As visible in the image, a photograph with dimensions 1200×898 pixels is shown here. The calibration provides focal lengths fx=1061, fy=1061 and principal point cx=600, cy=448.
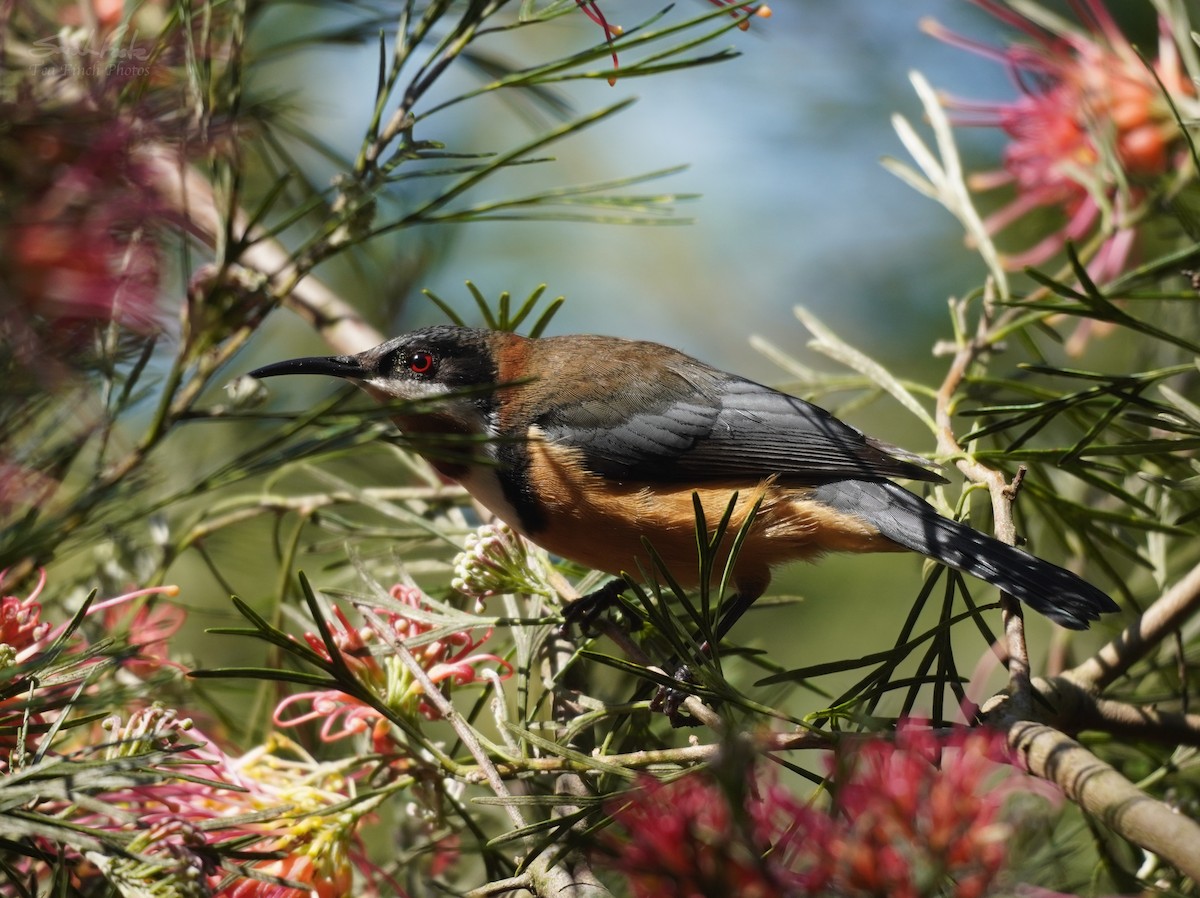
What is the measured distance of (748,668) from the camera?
303 cm

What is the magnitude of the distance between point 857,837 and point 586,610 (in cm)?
148

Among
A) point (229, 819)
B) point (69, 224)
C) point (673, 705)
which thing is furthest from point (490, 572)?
point (69, 224)

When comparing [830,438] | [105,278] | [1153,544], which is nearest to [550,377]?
[830,438]

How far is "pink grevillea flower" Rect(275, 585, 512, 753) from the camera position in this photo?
208 cm

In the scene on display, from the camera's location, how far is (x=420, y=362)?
3.41 metres

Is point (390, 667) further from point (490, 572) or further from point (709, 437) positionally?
point (709, 437)

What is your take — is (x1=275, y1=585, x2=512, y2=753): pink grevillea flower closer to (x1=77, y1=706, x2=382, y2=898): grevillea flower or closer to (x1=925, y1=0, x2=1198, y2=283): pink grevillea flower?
(x1=77, y1=706, x2=382, y2=898): grevillea flower

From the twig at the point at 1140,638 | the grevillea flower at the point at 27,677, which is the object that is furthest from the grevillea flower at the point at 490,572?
the twig at the point at 1140,638

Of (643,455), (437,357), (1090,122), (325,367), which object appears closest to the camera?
(1090,122)

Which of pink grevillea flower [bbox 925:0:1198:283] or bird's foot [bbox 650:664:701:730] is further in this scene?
pink grevillea flower [bbox 925:0:1198:283]

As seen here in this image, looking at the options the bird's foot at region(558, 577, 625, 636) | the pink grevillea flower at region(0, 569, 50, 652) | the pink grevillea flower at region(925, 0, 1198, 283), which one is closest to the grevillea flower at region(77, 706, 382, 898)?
the pink grevillea flower at region(0, 569, 50, 652)

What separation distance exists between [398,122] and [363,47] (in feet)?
4.18

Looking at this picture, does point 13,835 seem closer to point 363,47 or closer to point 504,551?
point 504,551

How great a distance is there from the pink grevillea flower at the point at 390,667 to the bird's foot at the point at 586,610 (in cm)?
21
